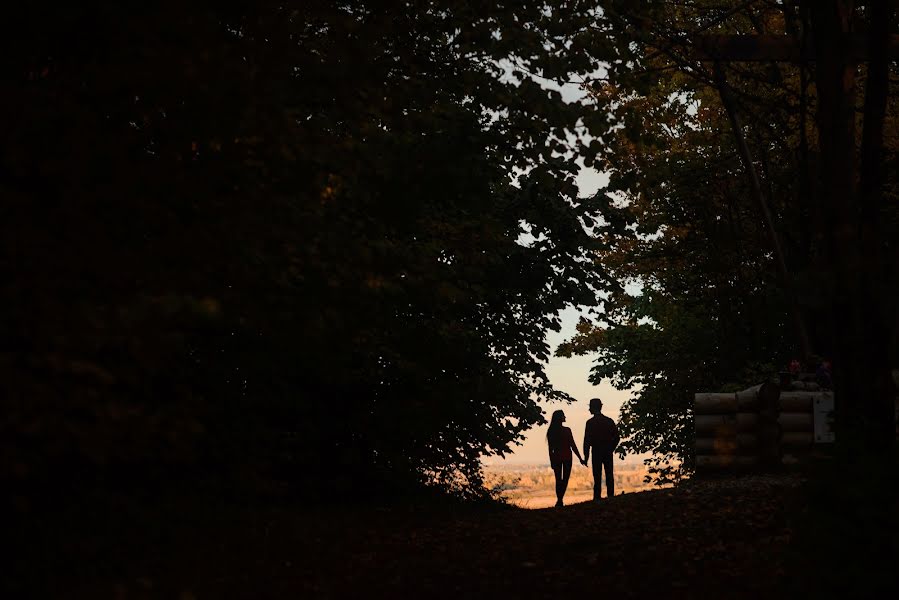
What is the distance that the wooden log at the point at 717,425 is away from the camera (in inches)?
691

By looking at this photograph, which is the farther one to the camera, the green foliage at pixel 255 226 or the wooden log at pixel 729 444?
the wooden log at pixel 729 444

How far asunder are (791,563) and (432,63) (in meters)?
7.58

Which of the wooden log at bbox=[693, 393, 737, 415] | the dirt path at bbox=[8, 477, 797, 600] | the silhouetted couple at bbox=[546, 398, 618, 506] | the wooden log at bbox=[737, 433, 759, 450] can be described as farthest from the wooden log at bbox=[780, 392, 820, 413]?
the dirt path at bbox=[8, 477, 797, 600]

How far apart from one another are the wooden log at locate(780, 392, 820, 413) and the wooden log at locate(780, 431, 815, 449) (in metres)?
0.39

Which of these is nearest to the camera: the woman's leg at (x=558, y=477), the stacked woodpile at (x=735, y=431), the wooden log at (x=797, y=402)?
the wooden log at (x=797, y=402)

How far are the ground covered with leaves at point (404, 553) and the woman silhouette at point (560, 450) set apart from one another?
19.9ft

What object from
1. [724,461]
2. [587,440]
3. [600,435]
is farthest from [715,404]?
[587,440]

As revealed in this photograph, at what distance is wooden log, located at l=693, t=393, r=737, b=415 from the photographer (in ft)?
58.1

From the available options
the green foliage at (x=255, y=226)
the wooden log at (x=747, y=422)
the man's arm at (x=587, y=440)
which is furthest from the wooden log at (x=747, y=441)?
the green foliage at (x=255, y=226)

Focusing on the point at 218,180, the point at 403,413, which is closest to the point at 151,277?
the point at 218,180

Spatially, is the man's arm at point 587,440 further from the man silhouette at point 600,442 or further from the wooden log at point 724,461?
the wooden log at point 724,461

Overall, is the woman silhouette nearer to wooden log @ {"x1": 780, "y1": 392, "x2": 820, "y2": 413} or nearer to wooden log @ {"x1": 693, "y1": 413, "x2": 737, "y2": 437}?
wooden log @ {"x1": 693, "y1": 413, "x2": 737, "y2": 437}

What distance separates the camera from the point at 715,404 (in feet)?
58.5

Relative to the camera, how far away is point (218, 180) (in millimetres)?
6750
